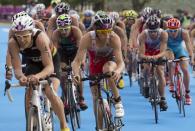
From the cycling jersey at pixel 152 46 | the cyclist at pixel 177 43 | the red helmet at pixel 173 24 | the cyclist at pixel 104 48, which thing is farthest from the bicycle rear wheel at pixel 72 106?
the red helmet at pixel 173 24

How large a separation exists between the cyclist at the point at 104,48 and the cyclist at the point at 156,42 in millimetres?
2397

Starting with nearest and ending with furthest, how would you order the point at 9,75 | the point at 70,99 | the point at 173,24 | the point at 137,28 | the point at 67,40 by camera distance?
the point at 9,75 → the point at 70,99 → the point at 67,40 → the point at 173,24 → the point at 137,28

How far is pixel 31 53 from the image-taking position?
8.30m

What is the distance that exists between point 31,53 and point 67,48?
10.2ft

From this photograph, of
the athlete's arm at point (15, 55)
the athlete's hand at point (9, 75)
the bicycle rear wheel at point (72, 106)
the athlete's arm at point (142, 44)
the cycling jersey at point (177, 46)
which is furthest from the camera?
the cycling jersey at point (177, 46)

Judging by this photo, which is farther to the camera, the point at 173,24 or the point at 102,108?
the point at 173,24

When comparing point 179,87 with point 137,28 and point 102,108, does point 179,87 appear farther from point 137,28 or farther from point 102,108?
point 102,108

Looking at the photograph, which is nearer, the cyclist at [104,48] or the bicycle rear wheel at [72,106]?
the cyclist at [104,48]

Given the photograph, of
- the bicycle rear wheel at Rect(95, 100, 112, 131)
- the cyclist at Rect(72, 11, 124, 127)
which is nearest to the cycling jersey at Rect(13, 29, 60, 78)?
the cyclist at Rect(72, 11, 124, 127)

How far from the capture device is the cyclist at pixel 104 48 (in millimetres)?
8765

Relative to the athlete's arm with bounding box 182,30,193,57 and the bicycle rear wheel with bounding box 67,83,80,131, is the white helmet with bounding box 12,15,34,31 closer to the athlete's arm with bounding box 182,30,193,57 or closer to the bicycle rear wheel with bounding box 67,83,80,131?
the bicycle rear wheel with bounding box 67,83,80,131

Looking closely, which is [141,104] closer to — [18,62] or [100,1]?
[18,62]

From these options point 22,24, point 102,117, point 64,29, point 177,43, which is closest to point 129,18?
point 177,43

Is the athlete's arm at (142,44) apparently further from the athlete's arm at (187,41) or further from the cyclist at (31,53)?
the cyclist at (31,53)
